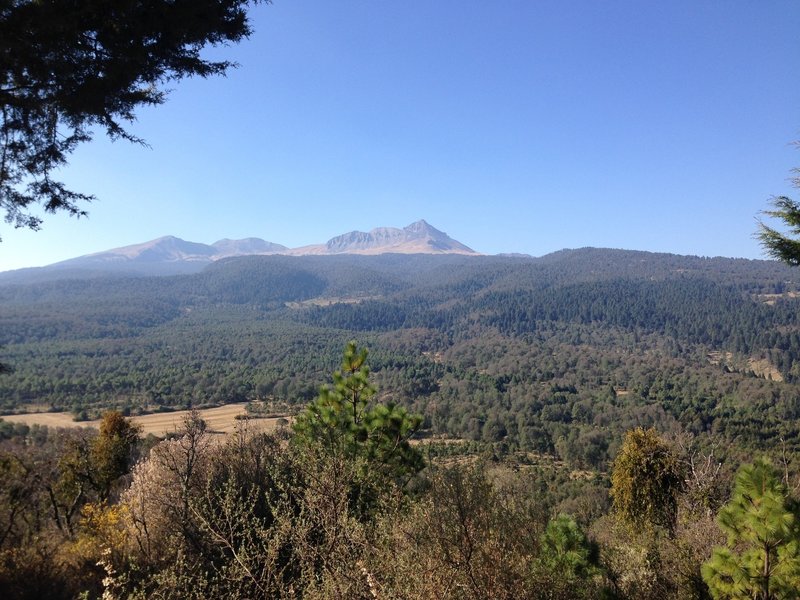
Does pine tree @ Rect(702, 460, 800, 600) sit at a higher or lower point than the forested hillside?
higher

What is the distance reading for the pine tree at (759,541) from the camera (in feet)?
15.5

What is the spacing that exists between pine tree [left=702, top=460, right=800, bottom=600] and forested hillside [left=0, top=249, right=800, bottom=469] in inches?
398

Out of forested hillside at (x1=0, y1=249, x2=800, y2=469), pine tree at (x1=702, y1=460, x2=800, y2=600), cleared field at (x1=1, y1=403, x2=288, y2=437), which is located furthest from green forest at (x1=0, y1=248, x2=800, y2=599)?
cleared field at (x1=1, y1=403, x2=288, y2=437)

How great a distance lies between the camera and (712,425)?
5094cm

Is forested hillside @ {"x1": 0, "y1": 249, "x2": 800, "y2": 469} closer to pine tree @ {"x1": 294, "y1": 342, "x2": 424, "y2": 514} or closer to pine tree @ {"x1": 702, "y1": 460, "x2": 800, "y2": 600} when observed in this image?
pine tree @ {"x1": 294, "y1": 342, "x2": 424, "y2": 514}

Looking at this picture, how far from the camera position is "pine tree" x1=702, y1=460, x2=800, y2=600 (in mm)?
4723

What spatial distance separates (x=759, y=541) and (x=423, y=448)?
6.97 m

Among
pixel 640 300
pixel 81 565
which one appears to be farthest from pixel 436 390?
pixel 640 300

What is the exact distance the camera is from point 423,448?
1095 cm

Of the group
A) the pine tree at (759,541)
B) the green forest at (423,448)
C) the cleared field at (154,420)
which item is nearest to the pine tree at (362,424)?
the green forest at (423,448)

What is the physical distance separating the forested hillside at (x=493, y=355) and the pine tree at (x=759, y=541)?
398 inches

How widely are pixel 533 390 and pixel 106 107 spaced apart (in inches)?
2901

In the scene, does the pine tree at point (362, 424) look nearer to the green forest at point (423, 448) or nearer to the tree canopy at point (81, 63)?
the green forest at point (423, 448)

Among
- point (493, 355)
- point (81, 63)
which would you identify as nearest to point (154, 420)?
point (81, 63)
